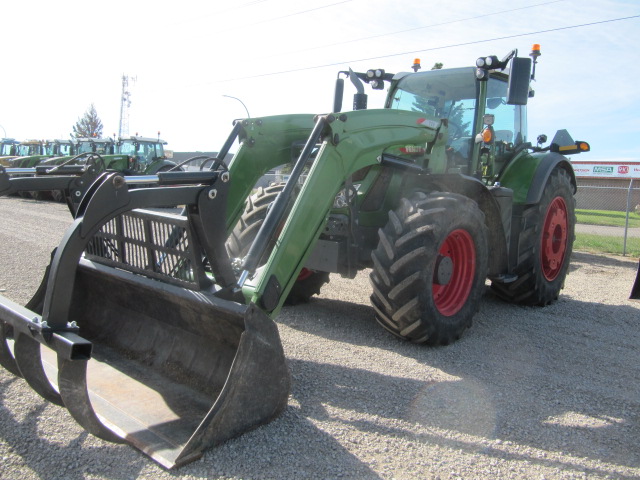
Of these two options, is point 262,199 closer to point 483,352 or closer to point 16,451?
point 483,352

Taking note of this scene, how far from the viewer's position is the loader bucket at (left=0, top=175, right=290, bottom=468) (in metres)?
A: 2.79

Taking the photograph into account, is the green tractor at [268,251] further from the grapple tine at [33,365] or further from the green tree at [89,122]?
the green tree at [89,122]

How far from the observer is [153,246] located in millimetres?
3576

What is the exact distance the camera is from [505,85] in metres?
6.21

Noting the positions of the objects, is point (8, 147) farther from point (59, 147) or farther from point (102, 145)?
point (102, 145)

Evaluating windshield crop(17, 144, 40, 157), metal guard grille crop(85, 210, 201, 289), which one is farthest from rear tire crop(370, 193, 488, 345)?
windshield crop(17, 144, 40, 157)

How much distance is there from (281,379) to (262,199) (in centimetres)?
249

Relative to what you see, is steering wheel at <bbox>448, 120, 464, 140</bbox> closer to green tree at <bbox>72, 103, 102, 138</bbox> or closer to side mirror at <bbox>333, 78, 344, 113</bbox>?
side mirror at <bbox>333, 78, 344, 113</bbox>

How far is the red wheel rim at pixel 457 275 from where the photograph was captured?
16.1 ft

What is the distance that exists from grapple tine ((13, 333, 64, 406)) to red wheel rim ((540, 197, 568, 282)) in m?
5.27

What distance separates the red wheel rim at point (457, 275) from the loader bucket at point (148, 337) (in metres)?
2.14

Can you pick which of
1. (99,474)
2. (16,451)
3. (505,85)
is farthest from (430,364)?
(505,85)

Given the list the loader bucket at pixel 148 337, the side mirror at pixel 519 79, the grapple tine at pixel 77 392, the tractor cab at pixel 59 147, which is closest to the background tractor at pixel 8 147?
the tractor cab at pixel 59 147

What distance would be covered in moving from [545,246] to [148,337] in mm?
4628
